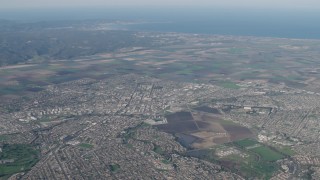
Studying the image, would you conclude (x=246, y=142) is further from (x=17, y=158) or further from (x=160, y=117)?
(x=17, y=158)

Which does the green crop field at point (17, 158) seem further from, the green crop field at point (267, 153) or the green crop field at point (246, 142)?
the green crop field at point (267, 153)

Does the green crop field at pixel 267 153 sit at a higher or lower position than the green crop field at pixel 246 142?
higher

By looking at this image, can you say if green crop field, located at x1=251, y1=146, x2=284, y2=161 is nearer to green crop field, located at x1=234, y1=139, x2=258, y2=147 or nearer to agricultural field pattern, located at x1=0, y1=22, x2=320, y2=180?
agricultural field pattern, located at x1=0, y1=22, x2=320, y2=180

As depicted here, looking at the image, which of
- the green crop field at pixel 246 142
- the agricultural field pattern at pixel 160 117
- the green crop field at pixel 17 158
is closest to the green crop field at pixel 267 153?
the agricultural field pattern at pixel 160 117

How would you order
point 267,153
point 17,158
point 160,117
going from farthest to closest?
point 160,117
point 267,153
point 17,158

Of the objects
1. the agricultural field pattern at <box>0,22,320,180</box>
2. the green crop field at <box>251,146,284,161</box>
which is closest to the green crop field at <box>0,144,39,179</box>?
the agricultural field pattern at <box>0,22,320,180</box>

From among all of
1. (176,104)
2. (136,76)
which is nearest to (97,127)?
(176,104)

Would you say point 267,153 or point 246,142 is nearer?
point 267,153

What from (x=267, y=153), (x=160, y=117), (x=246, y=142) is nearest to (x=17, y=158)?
(x=160, y=117)

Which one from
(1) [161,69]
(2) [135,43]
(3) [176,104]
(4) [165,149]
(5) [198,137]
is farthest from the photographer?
(2) [135,43]

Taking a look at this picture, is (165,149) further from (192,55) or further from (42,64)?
(192,55)

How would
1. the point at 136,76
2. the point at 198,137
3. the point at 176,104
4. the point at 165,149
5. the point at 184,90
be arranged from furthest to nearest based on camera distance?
the point at 136,76, the point at 184,90, the point at 176,104, the point at 198,137, the point at 165,149
